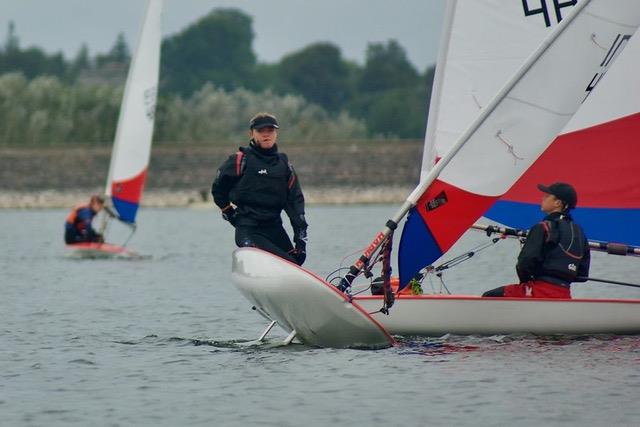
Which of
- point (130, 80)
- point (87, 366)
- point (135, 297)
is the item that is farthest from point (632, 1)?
point (130, 80)

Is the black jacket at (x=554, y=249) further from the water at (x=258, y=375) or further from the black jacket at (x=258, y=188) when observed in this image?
the black jacket at (x=258, y=188)

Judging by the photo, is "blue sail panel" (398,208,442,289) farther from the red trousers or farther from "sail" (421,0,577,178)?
"sail" (421,0,577,178)

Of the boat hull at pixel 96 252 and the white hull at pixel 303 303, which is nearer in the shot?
the white hull at pixel 303 303

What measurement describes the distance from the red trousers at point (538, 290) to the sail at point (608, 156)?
112 cm

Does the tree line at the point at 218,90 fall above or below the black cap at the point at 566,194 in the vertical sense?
above

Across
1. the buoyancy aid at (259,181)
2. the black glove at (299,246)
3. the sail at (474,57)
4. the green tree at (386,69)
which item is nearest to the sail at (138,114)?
the sail at (474,57)

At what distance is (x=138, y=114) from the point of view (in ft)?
86.5

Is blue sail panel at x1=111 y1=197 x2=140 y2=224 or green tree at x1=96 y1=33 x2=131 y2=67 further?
green tree at x1=96 y1=33 x2=131 y2=67

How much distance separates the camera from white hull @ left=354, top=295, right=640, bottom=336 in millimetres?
10633

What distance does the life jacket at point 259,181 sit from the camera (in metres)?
10.3

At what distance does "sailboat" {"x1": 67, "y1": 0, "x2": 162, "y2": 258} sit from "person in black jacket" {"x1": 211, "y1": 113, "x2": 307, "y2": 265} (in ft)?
50.4

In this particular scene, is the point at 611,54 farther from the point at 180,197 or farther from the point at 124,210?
the point at 180,197

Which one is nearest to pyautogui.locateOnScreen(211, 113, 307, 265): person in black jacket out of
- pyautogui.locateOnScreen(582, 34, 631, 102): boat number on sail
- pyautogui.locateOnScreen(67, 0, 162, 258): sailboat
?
pyautogui.locateOnScreen(582, 34, 631, 102): boat number on sail

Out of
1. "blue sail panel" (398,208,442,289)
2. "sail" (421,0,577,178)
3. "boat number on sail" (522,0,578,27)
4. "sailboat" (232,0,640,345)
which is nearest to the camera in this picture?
"sailboat" (232,0,640,345)
